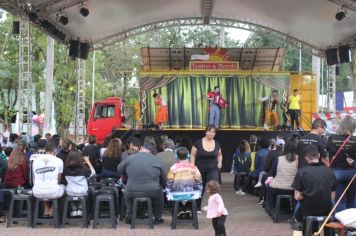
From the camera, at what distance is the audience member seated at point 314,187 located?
22.9 feet

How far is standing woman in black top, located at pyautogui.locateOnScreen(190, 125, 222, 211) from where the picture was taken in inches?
414

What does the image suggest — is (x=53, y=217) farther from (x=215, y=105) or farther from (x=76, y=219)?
(x=215, y=105)

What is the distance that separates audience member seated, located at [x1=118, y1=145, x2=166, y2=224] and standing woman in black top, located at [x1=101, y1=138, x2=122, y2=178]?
4.17 ft

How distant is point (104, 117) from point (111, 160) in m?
13.9

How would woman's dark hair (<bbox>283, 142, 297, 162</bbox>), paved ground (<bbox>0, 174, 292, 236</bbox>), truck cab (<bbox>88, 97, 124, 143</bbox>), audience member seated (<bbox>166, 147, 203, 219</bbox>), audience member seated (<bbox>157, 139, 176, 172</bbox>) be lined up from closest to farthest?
paved ground (<bbox>0, 174, 292, 236</bbox>)
audience member seated (<bbox>166, 147, 203, 219</bbox>)
woman's dark hair (<bbox>283, 142, 297, 162</bbox>)
audience member seated (<bbox>157, 139, 176, 172</bbox>)
truck cab (<bbox>88, 97, 124, 143</bbox>)

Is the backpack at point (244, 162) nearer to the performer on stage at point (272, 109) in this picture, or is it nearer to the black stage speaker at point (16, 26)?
the performer on stage at point (272, 109)

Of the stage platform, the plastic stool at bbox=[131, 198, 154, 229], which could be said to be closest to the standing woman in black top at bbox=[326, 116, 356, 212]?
the plastic stool at bbox=[131, 198, 154, 229]

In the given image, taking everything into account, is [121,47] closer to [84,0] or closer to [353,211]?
[84,0]

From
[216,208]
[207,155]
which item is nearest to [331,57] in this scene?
[207,155]

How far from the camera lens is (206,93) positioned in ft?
73.1

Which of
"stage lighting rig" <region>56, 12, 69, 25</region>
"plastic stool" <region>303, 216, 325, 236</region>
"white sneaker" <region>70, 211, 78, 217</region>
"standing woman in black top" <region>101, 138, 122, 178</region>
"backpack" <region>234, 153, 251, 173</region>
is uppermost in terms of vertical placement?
"stage lighting rig" <region>56, 12, 69, 25</region>

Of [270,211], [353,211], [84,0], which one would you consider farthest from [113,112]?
[353,211]

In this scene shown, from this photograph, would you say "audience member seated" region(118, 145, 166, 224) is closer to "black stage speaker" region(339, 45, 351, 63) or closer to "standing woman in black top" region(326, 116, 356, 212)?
"standing woman in black top" region(326, 116, 356, 212)

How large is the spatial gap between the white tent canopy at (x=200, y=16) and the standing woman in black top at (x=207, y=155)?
927 cm
